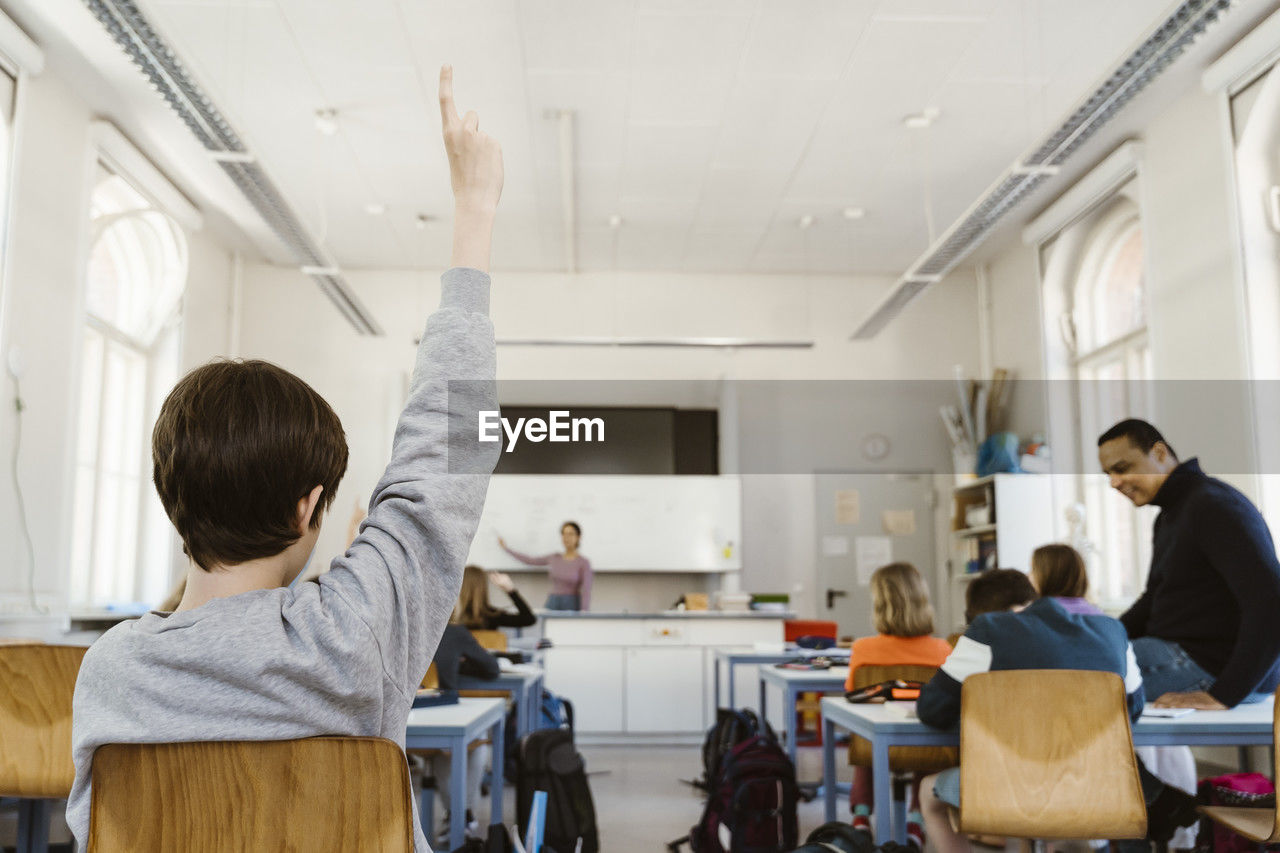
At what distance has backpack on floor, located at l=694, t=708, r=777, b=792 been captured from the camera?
14.9ft

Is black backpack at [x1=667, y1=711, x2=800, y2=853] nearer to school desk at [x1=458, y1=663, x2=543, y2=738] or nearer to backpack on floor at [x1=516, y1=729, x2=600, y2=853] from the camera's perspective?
backpack on floor at [x1=516, y1=729, x2=600, y2=853]

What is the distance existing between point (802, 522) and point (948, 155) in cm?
337

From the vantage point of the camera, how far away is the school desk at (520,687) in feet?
12.6

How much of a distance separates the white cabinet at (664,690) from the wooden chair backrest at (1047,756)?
4.52 metres

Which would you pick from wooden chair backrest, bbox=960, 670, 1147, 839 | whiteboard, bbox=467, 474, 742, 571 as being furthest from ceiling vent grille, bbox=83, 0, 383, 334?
wooden chair backrest, bbox=960, 670, 1147, 839

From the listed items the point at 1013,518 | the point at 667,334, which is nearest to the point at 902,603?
the point at 1013,518

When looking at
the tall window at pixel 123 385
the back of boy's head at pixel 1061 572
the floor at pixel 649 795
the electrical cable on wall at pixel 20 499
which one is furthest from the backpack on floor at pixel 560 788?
the tall window at pixel 123 385

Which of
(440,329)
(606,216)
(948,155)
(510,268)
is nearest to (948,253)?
(948,155)

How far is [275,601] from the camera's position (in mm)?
832

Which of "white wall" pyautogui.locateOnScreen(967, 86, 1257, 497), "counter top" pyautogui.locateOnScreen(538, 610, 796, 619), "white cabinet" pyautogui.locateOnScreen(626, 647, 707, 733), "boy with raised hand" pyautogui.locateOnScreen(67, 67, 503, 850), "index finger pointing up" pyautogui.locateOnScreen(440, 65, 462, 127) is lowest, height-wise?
"white cabinet" pyautogui.locateOnScreen(626, 647, 707, 733)

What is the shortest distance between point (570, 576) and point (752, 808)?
168 inches

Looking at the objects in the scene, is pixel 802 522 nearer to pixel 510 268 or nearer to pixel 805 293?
pixel 805 293

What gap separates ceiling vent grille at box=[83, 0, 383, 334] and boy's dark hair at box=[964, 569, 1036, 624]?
3271mm

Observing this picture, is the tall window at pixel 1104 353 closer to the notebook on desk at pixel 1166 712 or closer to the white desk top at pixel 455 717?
the notebook on desk at pixel 1166 712
